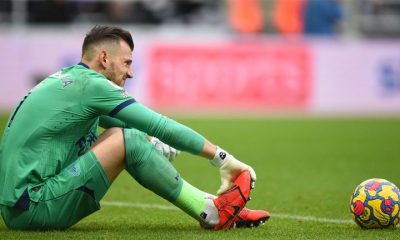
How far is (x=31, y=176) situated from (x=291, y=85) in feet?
48.0

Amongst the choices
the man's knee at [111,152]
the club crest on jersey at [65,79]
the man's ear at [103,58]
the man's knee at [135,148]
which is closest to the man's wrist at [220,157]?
the man's knee at [135,148]

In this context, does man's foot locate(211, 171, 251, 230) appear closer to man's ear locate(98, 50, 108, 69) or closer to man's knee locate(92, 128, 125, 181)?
man's knee locate(92, 128, 125, 181)

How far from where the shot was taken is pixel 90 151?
5609 mm

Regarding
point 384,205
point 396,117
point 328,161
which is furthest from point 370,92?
point 384,205

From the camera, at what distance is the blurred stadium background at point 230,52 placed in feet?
63.7

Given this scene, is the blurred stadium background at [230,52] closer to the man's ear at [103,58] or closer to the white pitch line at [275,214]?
the white pitch line at [275,214]

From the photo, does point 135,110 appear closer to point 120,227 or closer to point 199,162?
point 120,227

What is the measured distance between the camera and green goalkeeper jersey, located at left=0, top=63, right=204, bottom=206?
5578mm

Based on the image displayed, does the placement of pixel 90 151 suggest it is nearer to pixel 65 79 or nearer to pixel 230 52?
pixel 65 79

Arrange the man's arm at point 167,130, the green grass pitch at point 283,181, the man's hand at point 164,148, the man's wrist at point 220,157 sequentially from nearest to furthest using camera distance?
the man's arm at point 167,130 → the man's wrist at point 220,157 → the green grass pitch at point 283,181 → the man's hand at point 164,148

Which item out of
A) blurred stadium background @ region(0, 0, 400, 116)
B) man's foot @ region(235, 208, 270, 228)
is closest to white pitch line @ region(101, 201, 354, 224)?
man's foot @ region(235, 208, 270, 228)

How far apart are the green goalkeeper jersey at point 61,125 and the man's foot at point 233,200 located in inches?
15.3

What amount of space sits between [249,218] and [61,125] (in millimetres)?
1514

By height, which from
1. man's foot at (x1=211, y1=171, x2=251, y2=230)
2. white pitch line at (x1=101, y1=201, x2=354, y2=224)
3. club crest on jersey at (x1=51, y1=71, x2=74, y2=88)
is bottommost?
white pitch line at (x1=101, y1=201, x2=354, y2=224)
